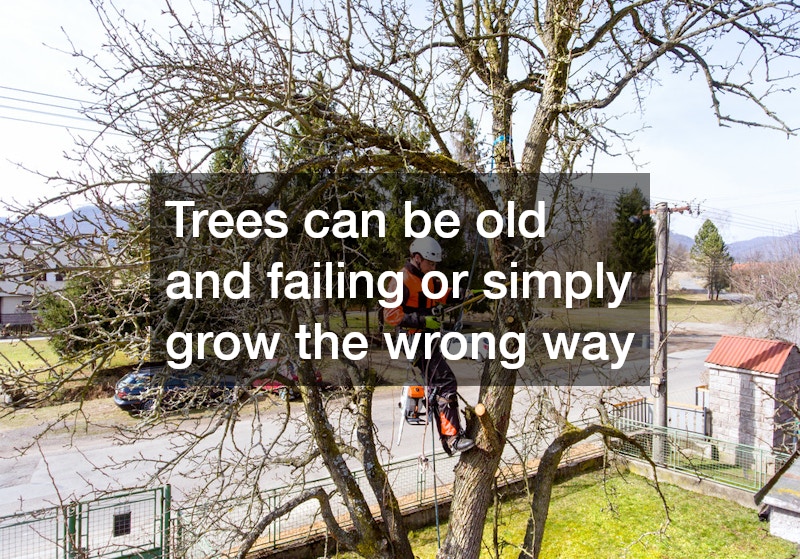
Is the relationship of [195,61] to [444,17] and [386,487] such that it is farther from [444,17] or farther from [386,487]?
[386,487]

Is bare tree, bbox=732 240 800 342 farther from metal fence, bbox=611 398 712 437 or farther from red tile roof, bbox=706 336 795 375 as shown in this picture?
metal fence, bbox=611 398 712 437

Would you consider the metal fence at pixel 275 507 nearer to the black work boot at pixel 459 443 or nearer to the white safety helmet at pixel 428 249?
the black work boot at pixel 459 443

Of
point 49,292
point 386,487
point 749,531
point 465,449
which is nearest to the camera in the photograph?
point 49,292

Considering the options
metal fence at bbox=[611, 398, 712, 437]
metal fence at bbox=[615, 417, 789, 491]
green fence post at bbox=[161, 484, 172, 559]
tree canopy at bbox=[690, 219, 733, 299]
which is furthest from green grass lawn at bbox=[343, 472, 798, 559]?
tree canopy at bbox=[690, 219, 733, 299]

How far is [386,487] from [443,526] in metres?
5.43

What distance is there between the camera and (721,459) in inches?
443

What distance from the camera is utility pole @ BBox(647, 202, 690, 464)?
33.8 ft

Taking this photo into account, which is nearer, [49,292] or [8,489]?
[49,292]

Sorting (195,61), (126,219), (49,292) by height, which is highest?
(195,61)

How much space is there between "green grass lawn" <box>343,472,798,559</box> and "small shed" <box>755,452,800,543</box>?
18cm

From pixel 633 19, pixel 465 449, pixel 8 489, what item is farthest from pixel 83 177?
pixel 8 489

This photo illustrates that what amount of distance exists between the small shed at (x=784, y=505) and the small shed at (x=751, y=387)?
1.95 meters

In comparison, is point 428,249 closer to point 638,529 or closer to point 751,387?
point 638,529

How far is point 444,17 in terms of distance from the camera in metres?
4.08
